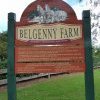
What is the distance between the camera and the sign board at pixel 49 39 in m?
11.0

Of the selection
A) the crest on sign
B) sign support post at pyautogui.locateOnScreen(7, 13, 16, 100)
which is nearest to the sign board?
the crest on sign

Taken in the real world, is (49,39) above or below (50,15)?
below

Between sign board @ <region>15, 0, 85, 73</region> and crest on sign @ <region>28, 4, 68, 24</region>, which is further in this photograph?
crest on sign @ <region>28, 4, 68, 24</region>

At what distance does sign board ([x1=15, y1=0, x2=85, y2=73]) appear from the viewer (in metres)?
11.0

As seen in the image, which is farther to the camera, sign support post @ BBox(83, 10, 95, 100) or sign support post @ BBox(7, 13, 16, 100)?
sign support post @ BBox(7, 13, 16, 100)

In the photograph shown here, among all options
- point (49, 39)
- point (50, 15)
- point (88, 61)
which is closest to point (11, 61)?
point (49, 39)

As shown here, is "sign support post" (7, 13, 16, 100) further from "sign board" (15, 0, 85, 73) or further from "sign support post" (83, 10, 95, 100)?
"sign support post" (83, 10, 95, 100)

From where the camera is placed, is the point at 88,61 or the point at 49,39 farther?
the point at 49,39

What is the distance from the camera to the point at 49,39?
36.6 ft

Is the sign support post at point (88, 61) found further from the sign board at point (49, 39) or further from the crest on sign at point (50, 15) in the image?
the crest on sign at point (50, 15)

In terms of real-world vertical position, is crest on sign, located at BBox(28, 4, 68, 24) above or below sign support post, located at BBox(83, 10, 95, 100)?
above

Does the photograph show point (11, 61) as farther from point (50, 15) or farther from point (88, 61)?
point (88, 61)

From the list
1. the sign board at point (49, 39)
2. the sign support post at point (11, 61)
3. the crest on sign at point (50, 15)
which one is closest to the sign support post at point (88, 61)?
the sign board at point (49, 39)

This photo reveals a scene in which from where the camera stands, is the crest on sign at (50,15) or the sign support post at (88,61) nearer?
the sign support post at (88,61)
